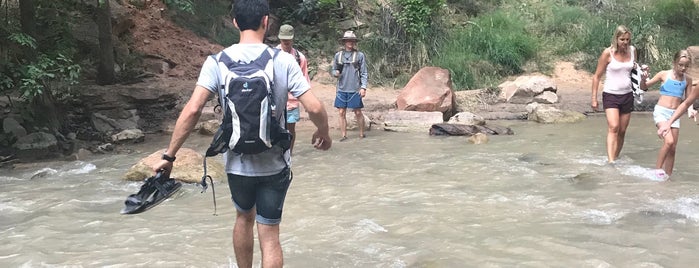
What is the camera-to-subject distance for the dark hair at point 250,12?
3.16 meters

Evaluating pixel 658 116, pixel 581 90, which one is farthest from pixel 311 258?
pixel 581 90

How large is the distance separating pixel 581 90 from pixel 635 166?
8.52 metres

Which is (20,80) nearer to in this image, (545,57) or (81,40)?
(81,40)

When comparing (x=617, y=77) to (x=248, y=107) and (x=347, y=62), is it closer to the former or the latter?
(x=347, y=62)

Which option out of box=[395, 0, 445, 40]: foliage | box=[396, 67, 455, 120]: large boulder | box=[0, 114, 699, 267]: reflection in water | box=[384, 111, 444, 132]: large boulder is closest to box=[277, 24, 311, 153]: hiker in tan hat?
box=[0, 114, 699, 267]: reflection in water

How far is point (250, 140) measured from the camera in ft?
9.86

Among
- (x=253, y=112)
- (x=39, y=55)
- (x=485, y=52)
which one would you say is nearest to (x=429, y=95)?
(x=485, y=52)

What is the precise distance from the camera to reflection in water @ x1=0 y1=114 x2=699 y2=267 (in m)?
4.36

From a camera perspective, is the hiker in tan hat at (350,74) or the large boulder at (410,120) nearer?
the hiker in tan hat at (350,74)

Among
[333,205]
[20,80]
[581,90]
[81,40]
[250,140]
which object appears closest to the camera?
[250,140]

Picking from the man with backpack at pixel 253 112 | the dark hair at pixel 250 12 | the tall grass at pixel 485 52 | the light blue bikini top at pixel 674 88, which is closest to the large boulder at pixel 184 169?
the man with backpack at pixel 253 112

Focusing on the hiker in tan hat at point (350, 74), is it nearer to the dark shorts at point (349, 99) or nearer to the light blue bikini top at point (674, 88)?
the dark shorts at point (349, 99)

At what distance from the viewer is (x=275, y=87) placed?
315 cm

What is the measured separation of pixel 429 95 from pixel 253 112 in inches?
384
